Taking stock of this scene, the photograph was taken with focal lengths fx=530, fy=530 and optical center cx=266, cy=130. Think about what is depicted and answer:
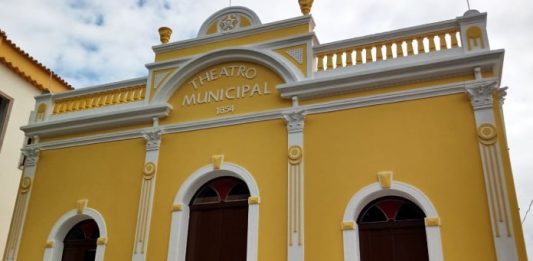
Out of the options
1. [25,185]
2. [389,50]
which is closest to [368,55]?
[389,50]

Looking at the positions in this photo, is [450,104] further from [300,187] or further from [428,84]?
[300,187]

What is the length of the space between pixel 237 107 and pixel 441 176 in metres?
3.97

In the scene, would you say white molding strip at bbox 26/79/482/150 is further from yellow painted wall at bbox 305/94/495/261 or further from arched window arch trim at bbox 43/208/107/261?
arched window arch trim at bbox 43/208/107/261

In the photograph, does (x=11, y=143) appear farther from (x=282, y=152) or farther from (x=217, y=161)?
(x=282, y=152)

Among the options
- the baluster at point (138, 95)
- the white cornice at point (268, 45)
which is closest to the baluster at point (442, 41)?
the white cornice at point (268, 45)

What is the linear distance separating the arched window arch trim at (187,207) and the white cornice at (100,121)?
5.40 feet

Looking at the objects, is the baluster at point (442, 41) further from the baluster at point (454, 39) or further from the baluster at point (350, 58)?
the baluster at point (350, 58)

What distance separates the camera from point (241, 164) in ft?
31.4

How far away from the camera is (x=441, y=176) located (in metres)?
8.14

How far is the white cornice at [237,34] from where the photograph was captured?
406 inches

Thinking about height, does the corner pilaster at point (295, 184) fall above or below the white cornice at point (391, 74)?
below

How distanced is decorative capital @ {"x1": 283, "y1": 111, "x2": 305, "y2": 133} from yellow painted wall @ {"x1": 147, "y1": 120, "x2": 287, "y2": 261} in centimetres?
16

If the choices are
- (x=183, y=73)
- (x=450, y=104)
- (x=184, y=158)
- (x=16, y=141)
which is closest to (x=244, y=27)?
(x=183, y=73)

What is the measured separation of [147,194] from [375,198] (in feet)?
14.0
